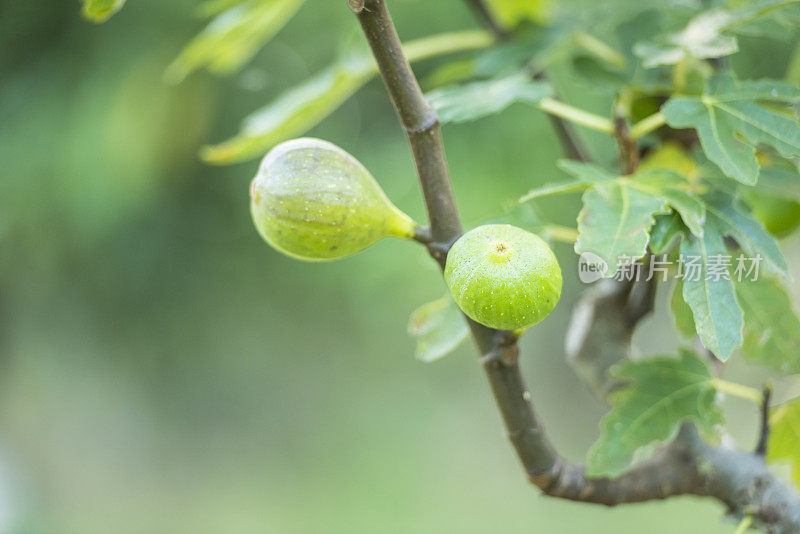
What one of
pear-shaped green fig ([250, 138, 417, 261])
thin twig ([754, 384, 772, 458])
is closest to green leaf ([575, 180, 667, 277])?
pear-shaped green fig ([250, 138, 417, 261])

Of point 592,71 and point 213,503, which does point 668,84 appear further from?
point 213,503

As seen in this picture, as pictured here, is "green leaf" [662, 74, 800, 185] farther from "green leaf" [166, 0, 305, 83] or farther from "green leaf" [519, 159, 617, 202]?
"green leaf" [166, 0, 305, 83]

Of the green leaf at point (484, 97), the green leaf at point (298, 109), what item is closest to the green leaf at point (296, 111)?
the green leaf at point (298, 109)

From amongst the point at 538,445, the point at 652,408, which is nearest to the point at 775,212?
the point at 652,408

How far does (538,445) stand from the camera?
54 cm

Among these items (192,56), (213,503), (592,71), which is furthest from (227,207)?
(592,71)

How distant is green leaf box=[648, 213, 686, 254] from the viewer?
49 centimetres

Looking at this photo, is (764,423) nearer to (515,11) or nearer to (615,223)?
(615,223)

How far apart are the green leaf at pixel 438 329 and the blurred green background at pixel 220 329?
0.91 metres

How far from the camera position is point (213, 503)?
3072 mm

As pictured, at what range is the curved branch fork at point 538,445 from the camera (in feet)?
1.40

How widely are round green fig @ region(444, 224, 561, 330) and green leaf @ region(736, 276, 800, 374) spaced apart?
310 millimetres

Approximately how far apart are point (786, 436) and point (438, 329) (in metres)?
0.36

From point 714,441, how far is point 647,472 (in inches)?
3.2
